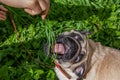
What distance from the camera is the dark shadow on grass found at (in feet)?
16.3

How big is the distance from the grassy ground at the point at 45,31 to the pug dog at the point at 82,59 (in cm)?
71

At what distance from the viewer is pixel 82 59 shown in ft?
11.1

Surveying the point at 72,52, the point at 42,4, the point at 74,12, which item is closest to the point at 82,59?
the point at 72,52

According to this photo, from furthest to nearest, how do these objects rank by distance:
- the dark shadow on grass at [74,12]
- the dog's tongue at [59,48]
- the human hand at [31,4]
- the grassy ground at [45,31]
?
1. the dark shadow on grass at [74,12]
2. the grassy ground at [45,31]
3. the dog's tongue at [59,48]
4. the human hand at [31,4]

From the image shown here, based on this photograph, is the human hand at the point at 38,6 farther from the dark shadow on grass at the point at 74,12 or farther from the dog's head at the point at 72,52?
the dark shadow on grass at the point at 74,12

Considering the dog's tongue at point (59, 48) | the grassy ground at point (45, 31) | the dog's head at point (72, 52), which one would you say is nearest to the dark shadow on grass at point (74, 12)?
the grassy ground at point (45, 31)

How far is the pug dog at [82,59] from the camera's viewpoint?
10.8ft

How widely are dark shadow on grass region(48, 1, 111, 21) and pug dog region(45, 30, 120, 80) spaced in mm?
1273

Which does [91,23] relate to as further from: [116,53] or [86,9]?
[116,53]

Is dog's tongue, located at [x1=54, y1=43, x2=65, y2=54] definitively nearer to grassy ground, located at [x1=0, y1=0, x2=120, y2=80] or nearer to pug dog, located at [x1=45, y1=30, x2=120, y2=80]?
pug dog, located at [x1=45, y1=30, x2=120, y2=80]

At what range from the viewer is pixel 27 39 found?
4.66m

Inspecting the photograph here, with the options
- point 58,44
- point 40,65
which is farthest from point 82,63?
point 40,65

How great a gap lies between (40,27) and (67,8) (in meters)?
0.53

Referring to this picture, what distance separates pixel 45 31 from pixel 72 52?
150 cm
